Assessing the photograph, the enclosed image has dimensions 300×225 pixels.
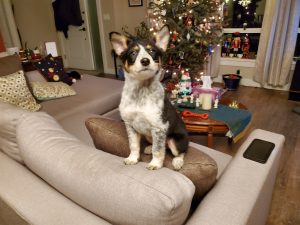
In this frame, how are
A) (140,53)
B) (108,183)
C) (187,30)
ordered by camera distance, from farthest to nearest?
(187,30)
(140,53)
(108,183)

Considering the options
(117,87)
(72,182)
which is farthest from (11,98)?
(72,182)

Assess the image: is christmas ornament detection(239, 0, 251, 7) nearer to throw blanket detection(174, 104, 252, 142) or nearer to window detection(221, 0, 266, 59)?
window detection(221, 0, 266, 59)

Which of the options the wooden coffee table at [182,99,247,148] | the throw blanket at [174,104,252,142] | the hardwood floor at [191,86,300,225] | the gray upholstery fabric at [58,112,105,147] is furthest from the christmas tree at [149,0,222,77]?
the gray upholstery fabric at [58,112,105,147]

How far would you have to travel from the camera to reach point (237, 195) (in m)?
0.81

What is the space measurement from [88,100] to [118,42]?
57.8 inches

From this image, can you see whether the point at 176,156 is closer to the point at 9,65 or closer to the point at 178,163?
the point at 178,163

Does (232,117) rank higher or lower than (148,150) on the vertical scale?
lower

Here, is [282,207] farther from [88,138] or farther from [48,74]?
[48,74]

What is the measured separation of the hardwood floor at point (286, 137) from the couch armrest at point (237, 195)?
816mm

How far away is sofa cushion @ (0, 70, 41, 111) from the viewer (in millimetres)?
1960

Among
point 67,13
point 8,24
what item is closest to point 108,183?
point 8,24

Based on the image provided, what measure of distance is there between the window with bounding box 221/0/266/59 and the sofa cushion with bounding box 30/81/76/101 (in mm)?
2751

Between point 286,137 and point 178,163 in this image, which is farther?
point 286,137

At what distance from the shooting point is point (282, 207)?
1.66 meters
